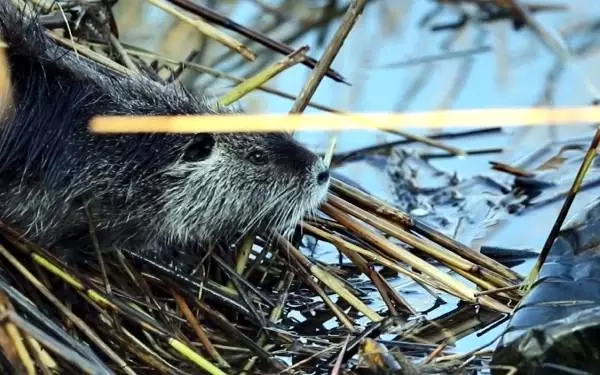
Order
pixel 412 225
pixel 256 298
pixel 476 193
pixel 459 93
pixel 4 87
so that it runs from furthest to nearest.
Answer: pixel 459 93 → pixel 476 193 → pixel 412 225 → pixel 256 298 → pixel 4 87

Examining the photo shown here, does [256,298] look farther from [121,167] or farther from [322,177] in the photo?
[121,167]

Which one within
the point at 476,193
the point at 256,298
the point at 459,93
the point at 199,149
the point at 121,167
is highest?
the point at 459,93

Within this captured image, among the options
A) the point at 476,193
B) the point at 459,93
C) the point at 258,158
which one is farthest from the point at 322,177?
the point at 459,93

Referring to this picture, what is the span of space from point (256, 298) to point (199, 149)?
1.18ft

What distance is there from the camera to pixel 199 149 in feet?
9.29

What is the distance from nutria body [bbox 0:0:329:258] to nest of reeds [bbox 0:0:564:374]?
7cm

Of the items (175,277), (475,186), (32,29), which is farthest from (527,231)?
(32,29)

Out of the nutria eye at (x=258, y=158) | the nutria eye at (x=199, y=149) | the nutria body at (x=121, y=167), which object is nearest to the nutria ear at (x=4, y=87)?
the nutria body at (x=121, y=167)

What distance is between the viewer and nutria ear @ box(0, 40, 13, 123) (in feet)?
8.58

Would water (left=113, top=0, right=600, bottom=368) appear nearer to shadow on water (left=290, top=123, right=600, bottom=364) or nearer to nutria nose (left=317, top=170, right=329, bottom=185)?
shadow on water (left=290, top=123, right=600, bottom=364)

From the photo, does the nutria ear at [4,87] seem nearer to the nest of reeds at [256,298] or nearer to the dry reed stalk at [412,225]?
the nest of reeds at [256,298]

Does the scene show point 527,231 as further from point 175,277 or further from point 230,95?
point 175,277

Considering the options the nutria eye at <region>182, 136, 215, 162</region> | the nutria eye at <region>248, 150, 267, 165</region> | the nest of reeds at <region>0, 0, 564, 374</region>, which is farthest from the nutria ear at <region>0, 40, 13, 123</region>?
the nutria eye at <region>248, 150, 267, 165</region>

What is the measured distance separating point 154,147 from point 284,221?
36 cm
